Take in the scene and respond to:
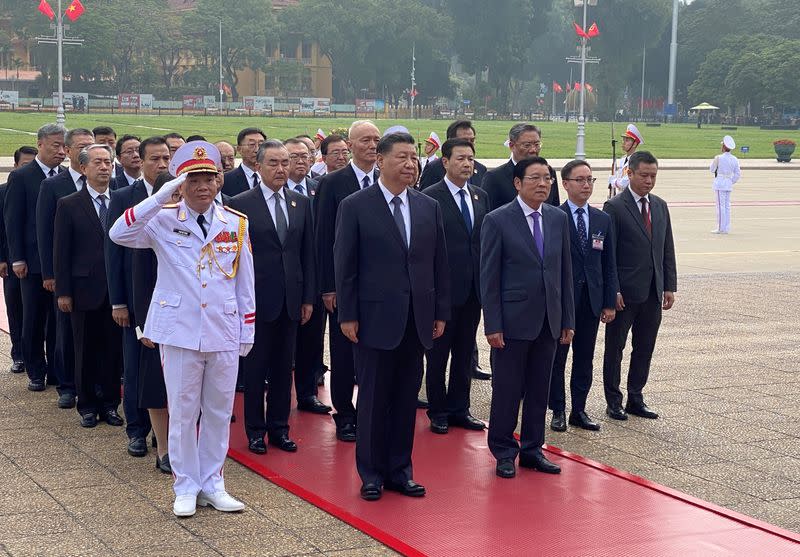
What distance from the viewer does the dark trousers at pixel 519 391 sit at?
662 cm

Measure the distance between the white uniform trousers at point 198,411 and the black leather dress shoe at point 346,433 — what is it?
1448mm

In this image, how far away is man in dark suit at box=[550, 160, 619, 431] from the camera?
7.63 meters

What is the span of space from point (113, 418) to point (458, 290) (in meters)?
2.49

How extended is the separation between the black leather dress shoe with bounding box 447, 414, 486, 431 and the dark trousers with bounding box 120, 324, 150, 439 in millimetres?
2065

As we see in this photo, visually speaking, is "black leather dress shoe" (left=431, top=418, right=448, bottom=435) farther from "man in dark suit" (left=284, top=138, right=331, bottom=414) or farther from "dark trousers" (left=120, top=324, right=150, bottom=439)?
"dark trousers" (left=120, top=324, right=150, bottom=439)

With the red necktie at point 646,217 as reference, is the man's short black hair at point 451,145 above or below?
above

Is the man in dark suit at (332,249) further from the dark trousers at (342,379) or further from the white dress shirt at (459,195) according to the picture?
the white dress shirt at (459,195)

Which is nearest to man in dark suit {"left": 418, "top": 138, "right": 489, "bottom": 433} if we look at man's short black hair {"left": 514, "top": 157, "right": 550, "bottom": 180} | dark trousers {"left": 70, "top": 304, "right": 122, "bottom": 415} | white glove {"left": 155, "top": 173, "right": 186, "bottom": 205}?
man's short black hair {"left": 514, "top": 157, "right": 550, "bottom": 180}

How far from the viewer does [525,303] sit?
657 cm

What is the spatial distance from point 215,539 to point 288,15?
98.1 metres

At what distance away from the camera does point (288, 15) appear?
99.9 m

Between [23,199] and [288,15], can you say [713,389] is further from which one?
[288,15]

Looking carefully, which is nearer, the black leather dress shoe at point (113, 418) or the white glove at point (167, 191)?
the white glove at point (167, 191)

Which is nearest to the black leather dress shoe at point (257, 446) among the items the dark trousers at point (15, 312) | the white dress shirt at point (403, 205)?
the white dress shirt at point (403, 205)
